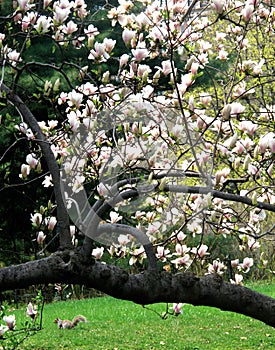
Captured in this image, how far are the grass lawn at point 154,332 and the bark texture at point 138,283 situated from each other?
298cm

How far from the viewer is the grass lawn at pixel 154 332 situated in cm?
544

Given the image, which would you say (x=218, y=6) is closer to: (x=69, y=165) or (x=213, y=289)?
(x=69, y=165)

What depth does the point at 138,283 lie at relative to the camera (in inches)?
89.6

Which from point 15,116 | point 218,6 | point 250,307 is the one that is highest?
point 15,116

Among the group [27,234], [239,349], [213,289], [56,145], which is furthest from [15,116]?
[213,289]

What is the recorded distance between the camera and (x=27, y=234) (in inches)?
411

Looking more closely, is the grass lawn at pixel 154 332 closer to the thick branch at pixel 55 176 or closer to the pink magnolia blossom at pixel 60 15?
the thick branch at pixel 55 176

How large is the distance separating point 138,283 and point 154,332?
12.8 ft

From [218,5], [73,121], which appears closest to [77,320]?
[73,121]

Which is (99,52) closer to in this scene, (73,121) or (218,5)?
(73,121)

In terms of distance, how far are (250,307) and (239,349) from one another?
9.99 ft

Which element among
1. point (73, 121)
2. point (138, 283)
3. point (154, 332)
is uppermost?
point (73, 121)

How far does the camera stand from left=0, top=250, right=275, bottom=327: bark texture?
216 centimetres

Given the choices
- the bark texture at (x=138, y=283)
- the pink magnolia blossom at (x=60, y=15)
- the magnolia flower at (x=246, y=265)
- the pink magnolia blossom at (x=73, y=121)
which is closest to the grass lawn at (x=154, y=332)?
the magnolia flower at (x=246, y=265)
